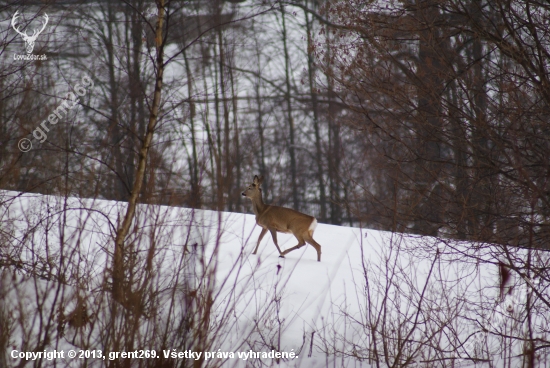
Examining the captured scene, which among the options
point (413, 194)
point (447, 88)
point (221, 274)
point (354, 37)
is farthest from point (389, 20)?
point (221, 274)

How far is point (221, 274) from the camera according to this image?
9273 millimetres

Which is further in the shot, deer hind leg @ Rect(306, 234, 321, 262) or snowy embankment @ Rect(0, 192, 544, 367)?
deer hind leg @ Rect(306, 234, 321, 262)

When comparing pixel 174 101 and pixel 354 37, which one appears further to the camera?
pixel 354 37

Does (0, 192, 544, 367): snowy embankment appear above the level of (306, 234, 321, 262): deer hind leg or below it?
below

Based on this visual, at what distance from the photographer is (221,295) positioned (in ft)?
28.0

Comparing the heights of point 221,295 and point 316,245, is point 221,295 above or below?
below

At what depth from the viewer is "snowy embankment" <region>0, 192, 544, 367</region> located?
2.87 m

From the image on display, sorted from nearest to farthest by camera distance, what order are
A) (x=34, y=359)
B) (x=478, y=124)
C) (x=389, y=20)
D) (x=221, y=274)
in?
(x=34, y=359) → (x=478, y=124) → (x=389, y=20) → (x=221, y=274)

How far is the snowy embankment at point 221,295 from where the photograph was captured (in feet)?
9.42

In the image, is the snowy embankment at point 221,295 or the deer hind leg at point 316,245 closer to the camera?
the snowy embankment at point 221,295

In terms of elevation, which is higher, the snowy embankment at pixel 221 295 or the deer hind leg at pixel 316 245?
the deer hind leg at pixel 316 245

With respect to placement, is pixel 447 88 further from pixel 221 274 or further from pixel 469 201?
pixel 221 274

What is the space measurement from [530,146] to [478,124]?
53 cm

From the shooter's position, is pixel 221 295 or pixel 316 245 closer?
pixel 221 295
